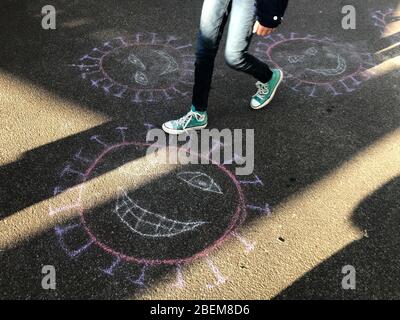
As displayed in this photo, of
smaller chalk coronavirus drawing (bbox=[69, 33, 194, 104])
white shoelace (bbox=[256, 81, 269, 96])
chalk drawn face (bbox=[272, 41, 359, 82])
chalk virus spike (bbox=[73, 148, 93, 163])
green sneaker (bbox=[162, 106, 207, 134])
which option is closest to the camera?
chalk virus spike (bbox=[73, 148, 93, 163])

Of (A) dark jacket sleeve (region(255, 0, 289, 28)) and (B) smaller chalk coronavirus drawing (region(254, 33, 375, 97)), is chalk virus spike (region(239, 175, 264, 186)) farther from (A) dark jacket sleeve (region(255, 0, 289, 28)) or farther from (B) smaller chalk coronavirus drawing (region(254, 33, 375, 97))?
(B) smaller chalk coronavirus drawing (region(254, 33, 375, 97))

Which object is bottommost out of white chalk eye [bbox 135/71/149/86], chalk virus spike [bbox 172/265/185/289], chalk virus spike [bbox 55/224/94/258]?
chalk virus spike [bbox 55/224/94/258]

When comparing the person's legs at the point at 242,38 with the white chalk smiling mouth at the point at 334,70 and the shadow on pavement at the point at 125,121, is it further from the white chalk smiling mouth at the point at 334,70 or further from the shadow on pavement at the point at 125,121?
the white chalk smiling mouth at the point at 334,70

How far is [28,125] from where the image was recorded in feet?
10.6

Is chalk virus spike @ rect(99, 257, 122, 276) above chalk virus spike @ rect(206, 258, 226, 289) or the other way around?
the other way around

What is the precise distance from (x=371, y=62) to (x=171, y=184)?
255 cm

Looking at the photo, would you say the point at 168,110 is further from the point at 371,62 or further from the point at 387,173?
the point at 371,62

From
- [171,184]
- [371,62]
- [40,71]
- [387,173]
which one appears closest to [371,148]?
[387,173]

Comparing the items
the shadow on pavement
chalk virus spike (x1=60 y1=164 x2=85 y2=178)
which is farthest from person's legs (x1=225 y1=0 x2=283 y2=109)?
chalk virus spike (x1=60 y1=164 x2=85 y2=178)

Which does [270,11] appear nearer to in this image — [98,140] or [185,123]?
[185,123]

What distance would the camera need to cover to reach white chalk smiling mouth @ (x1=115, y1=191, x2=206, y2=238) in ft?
8.37

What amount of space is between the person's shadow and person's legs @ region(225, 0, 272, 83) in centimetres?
131

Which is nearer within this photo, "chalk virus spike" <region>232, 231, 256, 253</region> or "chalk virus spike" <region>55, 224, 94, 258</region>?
"chalk virus spike" <region>55, 224, 94, 258</region>

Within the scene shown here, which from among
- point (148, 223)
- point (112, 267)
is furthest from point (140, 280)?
point (148, 223)
